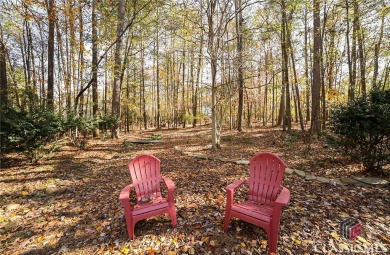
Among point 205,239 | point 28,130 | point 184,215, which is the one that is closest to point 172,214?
point 184,215

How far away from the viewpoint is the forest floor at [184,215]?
7.22ft

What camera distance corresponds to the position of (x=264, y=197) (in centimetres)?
258

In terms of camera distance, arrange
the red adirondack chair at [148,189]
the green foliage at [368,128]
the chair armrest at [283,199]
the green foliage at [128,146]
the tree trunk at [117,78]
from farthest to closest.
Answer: the tree trunk at [117,78] → the green foliage at [128,146] → the green foliage at [368,128] → the red adirondack chair at [148,189] → the chair armrest at [283,199]

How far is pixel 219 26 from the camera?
611cm

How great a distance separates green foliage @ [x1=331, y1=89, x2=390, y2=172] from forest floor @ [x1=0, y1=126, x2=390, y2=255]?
1.57 ft

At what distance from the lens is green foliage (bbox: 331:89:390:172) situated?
3.57m

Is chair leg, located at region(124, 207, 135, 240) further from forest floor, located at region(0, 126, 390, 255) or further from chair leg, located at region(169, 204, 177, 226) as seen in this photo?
chair leg, located at region(169, 204, 177, 226)

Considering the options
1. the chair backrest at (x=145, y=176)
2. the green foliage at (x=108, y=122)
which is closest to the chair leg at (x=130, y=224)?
the chair backrest at (x=145, y=176)

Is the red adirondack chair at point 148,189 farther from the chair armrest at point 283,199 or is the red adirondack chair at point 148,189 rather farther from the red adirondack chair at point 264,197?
the chair armrest at point 283,199

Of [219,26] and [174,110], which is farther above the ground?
[219,26]

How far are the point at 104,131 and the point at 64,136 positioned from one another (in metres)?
2.82

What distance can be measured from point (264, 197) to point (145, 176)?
174cm

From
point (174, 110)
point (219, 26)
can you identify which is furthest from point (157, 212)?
point (174, 110)

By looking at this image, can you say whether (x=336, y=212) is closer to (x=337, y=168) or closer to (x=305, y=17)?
(x=337, y=168)
